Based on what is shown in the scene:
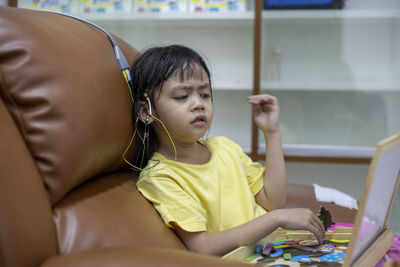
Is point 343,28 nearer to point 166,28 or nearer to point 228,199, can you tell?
point 166,28

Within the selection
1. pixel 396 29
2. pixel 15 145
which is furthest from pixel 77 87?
pixel 396 29

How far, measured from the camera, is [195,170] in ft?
3.36

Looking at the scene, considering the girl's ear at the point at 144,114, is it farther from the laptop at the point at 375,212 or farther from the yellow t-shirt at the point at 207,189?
the laptop at the point at 375,212

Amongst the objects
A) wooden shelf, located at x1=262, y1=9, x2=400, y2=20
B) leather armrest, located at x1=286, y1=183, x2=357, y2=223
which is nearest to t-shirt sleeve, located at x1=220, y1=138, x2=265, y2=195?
leather armrest, located at x1=286, y1=183, x2=357, y2=223

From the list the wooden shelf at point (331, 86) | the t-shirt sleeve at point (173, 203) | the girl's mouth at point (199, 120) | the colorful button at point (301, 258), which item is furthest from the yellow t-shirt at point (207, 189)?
the wooden shelf at point (331, 86)

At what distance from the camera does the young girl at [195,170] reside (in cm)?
91

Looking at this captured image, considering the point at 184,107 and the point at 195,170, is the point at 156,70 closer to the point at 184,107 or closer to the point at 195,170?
the point at 184,107

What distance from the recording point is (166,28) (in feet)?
8.30

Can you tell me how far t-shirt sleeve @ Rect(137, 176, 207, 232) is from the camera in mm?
912

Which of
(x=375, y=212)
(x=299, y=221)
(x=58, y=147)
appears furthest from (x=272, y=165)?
(x=58, y=147)

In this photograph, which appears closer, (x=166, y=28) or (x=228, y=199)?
(x=228, y=199)

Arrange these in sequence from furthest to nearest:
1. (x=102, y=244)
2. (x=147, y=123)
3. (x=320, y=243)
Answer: (x=147, y=123) → (x=320, y=243) → (x=102, y=244)

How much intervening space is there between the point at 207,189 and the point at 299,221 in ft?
0.76

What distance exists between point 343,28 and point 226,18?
0.62 meters
